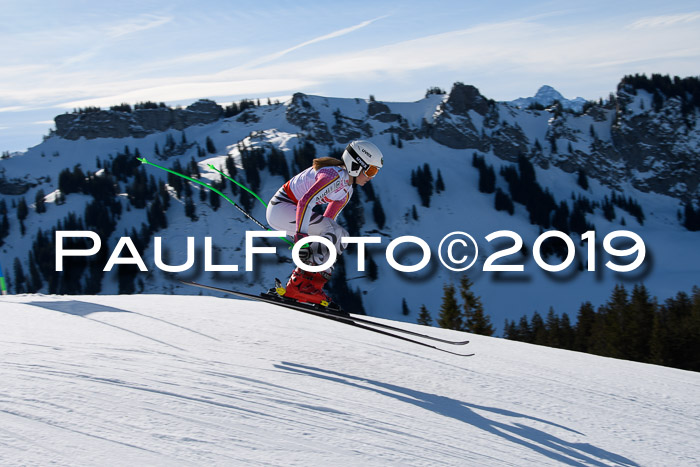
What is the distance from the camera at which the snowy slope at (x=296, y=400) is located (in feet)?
14.6

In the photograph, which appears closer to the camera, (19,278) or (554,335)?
(554,335)

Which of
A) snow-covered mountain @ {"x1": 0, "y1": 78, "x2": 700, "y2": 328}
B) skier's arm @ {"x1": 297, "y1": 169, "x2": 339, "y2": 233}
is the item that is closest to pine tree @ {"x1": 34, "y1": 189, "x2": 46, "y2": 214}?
snow-covered mountain @ {"x1": 0, "y1": 78, "x2": 700, "y2": 328}

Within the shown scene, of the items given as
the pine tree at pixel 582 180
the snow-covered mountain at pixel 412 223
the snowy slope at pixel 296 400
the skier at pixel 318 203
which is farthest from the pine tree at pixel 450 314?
the pine tree at pixel 582 180

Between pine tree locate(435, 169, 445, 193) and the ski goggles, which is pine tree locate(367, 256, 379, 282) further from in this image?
the ski goggles

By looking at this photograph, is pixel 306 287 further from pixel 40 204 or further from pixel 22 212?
pixel 22 212

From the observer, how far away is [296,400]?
5766 mm

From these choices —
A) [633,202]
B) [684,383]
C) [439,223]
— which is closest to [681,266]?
[633,202]

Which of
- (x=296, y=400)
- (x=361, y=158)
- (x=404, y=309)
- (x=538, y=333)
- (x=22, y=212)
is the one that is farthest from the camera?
(x=22, y=212)

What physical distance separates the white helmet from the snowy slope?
2.56 metres

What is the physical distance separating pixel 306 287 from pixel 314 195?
1.38 meters

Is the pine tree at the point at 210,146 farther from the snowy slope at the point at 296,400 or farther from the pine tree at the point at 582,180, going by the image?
the snowy slope at the point at 296,400

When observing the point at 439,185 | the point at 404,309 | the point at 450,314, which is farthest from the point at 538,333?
the point at 439,185

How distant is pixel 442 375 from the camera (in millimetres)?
7719

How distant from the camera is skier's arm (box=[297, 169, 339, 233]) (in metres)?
7.85
